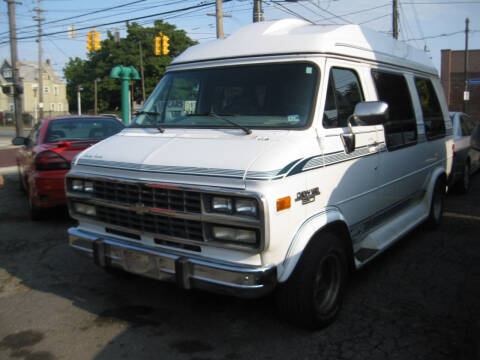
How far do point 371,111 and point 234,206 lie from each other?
1.51 m

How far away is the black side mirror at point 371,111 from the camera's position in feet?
12.6

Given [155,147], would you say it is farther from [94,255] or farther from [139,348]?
[139,348]

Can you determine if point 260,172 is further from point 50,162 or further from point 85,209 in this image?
point 50,162

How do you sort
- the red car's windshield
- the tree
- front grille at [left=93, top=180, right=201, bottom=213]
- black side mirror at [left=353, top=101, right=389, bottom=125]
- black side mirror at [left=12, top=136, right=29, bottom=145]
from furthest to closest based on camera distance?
the tree → black side mirror at [left=12, top=136, right=29, bottom=145] → the red car's windshield → black side mirror at [left=353, top=101, right=389, bottom=125] → front grille at [left=93, top=180, right=201, bottom=213]

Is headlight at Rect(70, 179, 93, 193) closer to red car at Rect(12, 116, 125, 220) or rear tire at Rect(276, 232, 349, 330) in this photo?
rear tire at Rect(276, 232, 349, 330)

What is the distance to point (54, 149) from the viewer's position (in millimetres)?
6832

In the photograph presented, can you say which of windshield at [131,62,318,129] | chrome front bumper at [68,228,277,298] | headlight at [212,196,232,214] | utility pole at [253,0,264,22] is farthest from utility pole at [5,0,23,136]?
headlight at [212,196,232,214]

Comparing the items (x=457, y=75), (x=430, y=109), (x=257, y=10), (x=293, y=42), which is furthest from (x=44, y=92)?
(x=293, y=42)

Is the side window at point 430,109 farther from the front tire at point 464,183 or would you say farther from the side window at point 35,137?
the side window at point 35,137

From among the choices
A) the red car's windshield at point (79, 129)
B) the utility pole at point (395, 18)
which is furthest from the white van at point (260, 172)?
the utility pole at point (395, 18)

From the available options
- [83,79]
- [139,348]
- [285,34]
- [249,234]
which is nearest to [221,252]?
[249,234]

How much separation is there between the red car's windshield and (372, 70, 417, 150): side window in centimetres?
453

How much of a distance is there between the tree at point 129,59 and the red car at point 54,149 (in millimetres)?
54679

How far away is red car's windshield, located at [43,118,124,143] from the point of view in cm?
754
